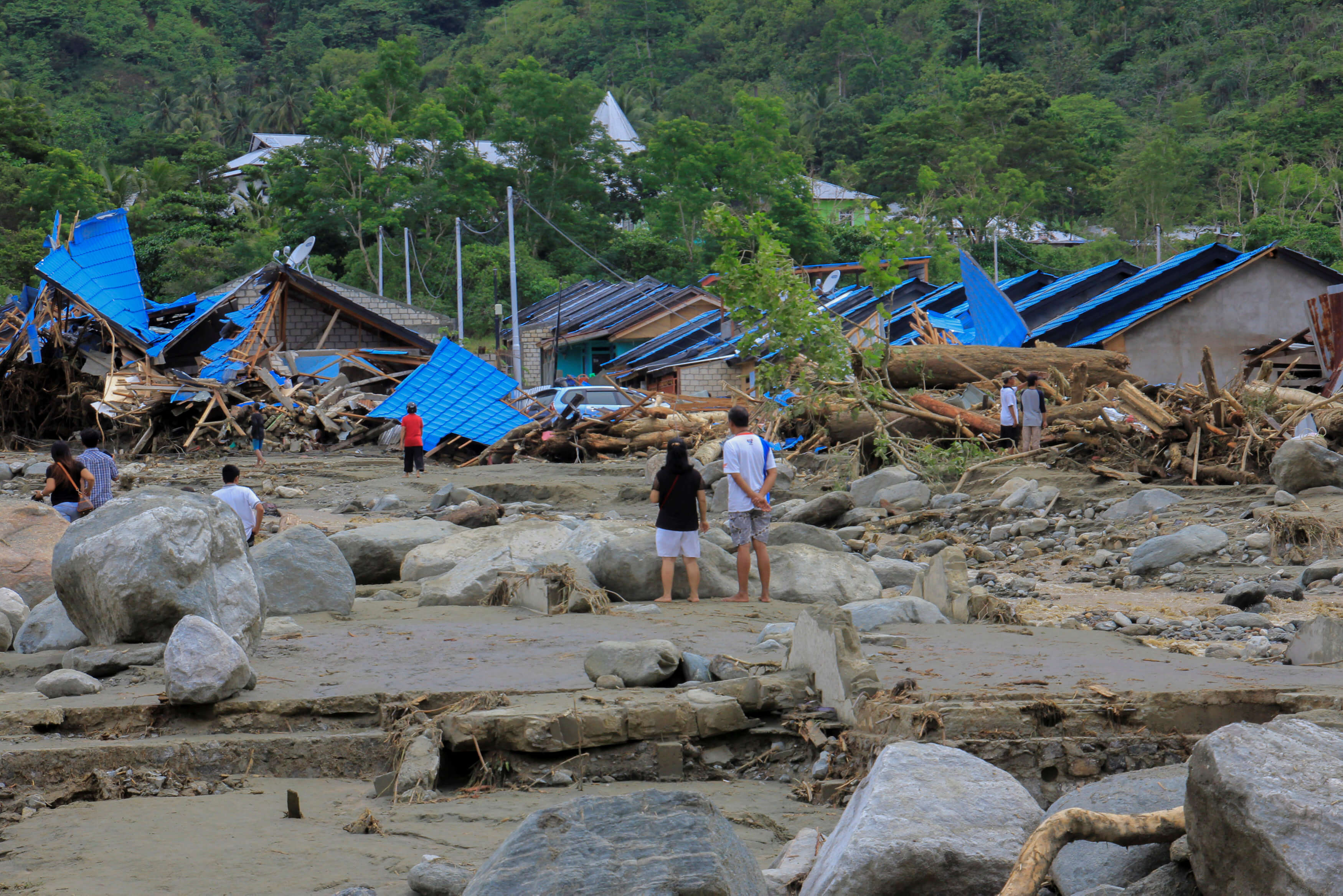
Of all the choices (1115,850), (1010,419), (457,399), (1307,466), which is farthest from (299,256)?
(1115,850)

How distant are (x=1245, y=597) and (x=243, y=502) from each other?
7.72 meters

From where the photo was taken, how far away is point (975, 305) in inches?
937

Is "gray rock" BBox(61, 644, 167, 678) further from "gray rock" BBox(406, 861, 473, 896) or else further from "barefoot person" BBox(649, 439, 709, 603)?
"barefoot person" BBox(649, 439, 709, 603)

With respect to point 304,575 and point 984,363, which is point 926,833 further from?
point 984,363

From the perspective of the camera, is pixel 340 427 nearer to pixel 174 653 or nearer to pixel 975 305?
pixel 975 305

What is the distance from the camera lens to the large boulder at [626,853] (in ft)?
9.77

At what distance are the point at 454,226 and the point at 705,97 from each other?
3209 centimetres

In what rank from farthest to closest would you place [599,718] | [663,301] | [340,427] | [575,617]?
[663,301], [340,427], [575,617], [599,718]

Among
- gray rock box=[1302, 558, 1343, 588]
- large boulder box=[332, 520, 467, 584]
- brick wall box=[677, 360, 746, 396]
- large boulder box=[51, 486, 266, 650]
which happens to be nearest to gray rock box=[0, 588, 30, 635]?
large boulder box=[51, 486, 266, 650]

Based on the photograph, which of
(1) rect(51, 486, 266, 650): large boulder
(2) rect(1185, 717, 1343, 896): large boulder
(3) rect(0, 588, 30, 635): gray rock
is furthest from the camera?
(3) rect(0, 588, 30, 635): gray rock

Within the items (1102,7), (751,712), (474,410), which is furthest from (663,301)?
(1102,7)

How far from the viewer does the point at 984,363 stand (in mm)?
19500

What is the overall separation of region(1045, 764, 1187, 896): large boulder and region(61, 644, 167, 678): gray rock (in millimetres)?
4646

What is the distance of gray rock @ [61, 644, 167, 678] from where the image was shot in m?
6.09
